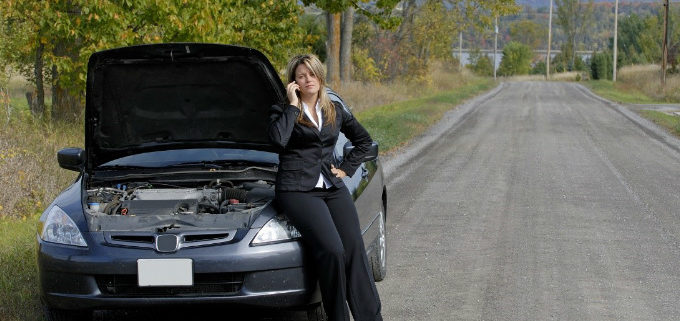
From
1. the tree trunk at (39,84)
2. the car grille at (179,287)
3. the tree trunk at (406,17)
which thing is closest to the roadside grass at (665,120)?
the tree trunk at (39,84)

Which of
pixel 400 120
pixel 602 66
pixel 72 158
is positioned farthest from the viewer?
pixel 602 66

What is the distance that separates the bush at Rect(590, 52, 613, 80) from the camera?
83.9m

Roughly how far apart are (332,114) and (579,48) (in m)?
125

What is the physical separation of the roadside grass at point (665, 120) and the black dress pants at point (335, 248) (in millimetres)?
18822

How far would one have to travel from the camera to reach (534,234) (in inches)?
364

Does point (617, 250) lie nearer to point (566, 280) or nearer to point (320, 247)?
point (566, 280)

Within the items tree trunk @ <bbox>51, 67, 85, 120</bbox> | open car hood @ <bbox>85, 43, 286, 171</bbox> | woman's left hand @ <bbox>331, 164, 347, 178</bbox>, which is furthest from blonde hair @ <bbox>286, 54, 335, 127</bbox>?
tree trunk @ <bbox>51, 67, 85, 120</bbox>

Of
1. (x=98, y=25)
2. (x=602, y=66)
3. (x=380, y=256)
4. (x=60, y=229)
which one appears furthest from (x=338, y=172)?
(x=602, y=66)

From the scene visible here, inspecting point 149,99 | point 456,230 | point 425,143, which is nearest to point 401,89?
point 425,143

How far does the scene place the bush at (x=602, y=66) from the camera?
8388 cm

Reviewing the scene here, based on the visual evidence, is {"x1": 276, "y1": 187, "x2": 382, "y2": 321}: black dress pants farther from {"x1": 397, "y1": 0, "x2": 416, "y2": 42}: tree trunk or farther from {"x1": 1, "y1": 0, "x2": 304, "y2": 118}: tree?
{"x1": 397, "y1": 0, "x2": 416, "y2": 42}: tree trunk

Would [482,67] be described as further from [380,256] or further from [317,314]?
[317,314]

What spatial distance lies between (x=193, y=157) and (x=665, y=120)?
75.5 ft

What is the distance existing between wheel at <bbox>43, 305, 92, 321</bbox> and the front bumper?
132 mm
